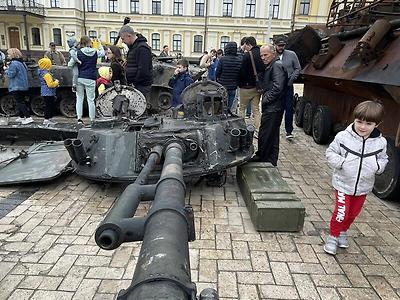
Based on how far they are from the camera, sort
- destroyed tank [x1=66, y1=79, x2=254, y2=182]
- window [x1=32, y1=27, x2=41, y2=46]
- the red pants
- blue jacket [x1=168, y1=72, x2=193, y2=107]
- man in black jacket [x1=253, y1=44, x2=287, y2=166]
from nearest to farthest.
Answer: the red pants → destroyed tank [x1=66, y1=79, x2=254, y2=182] → man in black jacket [x1=253, y1=44, x2=287, y2=166] → blue jacket [x1=168, y1=72, x2=193, y2=107] → window [x1=32, y1=27, x2=41, y2=46]

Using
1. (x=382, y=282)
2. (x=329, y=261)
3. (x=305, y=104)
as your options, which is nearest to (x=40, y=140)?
(x=329, y=261)

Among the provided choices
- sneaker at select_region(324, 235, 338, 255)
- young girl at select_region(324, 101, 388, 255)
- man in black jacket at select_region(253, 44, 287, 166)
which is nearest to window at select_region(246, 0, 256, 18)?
man in black jacket at select_region(253, 44, 287, 166)

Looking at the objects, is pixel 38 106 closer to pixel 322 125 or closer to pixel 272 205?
pixel 322 125

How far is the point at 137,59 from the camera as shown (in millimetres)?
6207

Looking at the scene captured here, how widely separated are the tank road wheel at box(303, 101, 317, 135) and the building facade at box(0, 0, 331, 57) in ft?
101

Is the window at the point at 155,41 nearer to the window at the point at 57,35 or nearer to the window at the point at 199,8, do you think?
the window at the point at 199,8

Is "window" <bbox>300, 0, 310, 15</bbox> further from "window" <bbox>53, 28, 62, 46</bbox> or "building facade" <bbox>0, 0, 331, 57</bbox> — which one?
"window" <bbox>53, 28, 62, 46</bbox>

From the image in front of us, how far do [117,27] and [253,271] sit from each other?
131 ft

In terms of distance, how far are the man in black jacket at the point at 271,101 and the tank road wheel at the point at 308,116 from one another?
3.20 metres

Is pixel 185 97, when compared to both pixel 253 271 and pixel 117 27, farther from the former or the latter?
pixel 117 27

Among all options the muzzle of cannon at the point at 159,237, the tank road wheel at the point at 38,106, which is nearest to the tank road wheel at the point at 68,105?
the tank road wheel at the point at 38,106

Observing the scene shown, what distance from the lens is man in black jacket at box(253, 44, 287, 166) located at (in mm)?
5230

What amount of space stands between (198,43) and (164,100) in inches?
1166

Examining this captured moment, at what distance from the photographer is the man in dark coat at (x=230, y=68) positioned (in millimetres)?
7035
